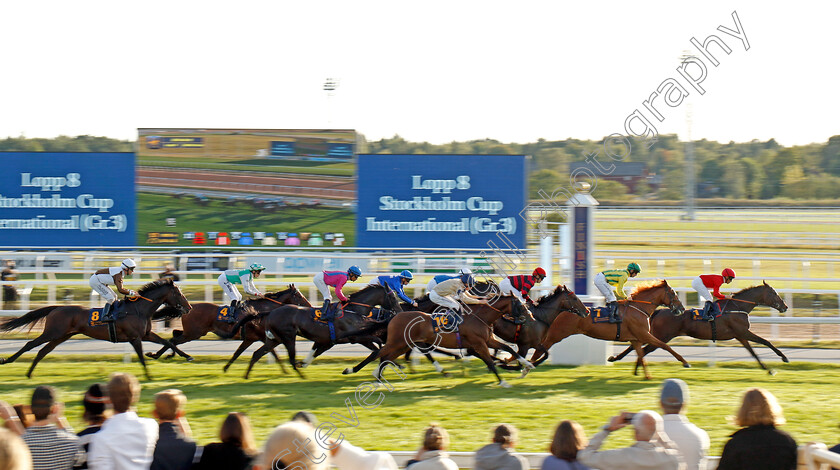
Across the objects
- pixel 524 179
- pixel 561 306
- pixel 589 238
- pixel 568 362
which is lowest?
pixel 568 362

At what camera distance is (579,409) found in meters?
7.07

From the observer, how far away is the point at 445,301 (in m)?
8.85

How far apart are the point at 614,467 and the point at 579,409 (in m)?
3.90

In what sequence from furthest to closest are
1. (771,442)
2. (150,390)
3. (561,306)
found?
(561,306), (150,390), (771,442)

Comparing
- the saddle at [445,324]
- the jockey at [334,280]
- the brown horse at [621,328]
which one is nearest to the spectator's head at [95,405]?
the saddle at [445,324]

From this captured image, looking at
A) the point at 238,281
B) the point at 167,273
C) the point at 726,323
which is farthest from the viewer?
the point at 167,273

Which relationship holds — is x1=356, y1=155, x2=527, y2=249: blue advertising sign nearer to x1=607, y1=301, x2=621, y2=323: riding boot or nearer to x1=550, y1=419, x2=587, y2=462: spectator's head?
x1=607, y1=301, x2=621, y2=323: riding boot

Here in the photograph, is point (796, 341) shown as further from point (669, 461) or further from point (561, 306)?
point (669, 461)

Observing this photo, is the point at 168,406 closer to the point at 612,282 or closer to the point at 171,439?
the point at 171,439

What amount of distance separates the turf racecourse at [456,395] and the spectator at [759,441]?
2.29 metres

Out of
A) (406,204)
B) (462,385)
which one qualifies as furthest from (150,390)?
(406,204)

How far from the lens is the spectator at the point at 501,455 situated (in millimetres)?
3324

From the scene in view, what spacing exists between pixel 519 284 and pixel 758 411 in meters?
5.97

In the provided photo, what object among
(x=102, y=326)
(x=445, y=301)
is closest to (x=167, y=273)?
(x=102, y=326)
